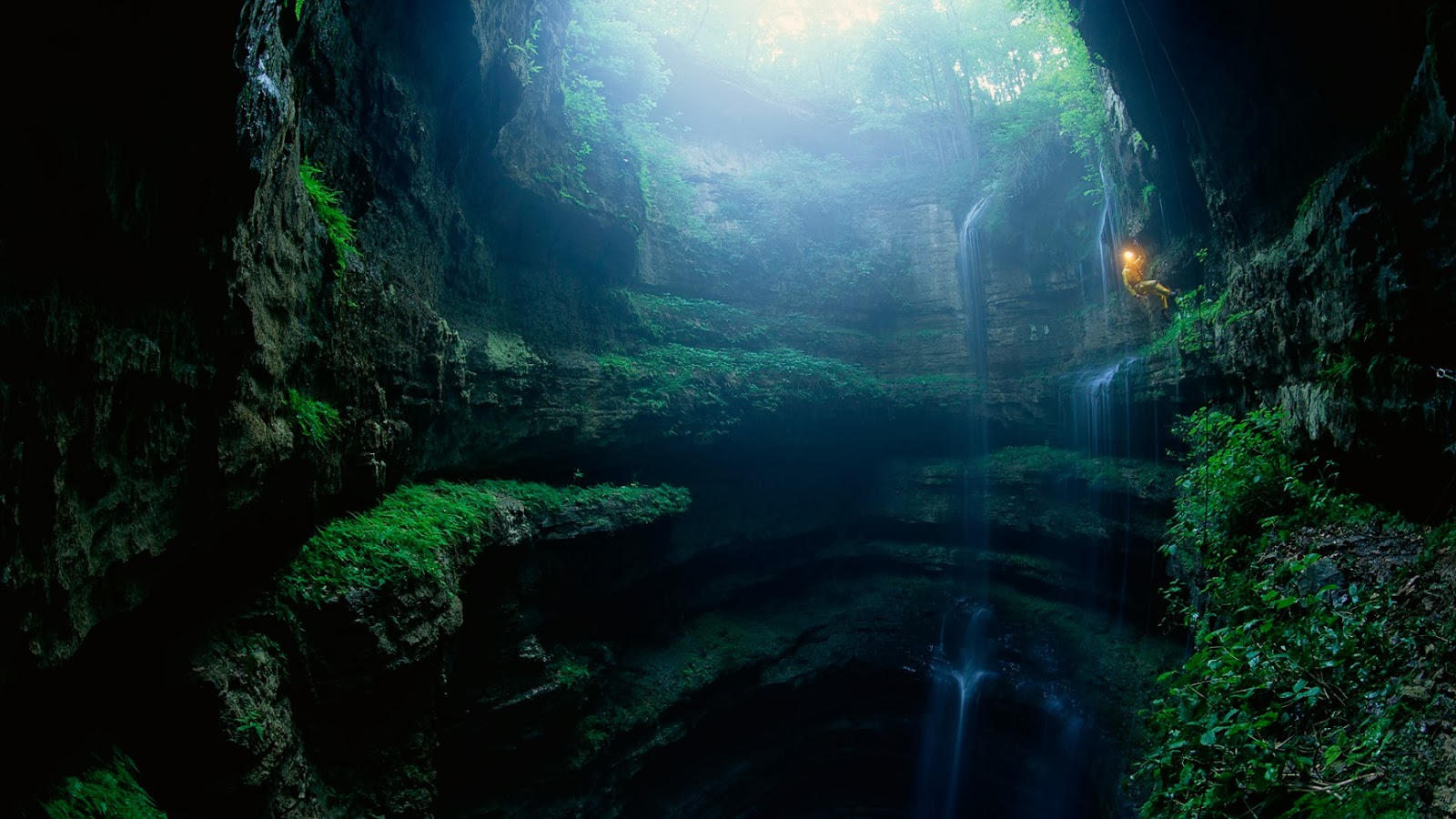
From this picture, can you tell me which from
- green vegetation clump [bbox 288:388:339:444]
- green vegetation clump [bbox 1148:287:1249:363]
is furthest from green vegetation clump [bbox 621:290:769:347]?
green vegetation clump [bbox 1148:287:1249:363]

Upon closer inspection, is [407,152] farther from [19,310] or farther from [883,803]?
[883,803]

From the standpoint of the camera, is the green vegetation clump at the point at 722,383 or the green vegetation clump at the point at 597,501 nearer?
the green vegetation clump at the point at 597,501

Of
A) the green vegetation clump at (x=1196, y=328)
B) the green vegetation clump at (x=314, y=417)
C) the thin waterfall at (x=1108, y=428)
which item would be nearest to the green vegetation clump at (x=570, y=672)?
the green vegetation clump at (x=314, y=417)

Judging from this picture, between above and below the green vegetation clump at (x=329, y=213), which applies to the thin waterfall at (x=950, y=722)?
below

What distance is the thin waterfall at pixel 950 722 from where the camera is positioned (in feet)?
40.1

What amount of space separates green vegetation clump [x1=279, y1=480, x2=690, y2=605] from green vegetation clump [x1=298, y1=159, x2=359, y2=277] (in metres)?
2.42

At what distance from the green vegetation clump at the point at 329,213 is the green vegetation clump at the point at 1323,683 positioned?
21.8ft

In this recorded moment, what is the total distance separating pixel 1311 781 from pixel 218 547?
6.65 m

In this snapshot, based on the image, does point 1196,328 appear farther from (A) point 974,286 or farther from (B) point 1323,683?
(B) point 1323,683

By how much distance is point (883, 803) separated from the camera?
509 inches

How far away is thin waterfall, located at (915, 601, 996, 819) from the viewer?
481 inches

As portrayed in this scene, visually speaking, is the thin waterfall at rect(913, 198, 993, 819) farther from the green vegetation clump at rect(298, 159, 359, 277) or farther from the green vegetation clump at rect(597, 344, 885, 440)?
the green vegetation clump at rect(298, 159, 359, 277)

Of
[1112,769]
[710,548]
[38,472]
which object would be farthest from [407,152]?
[1112,769]

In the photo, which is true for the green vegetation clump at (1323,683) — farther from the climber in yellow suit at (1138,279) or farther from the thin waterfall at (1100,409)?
the climber in yellow suit at (1138,279)
